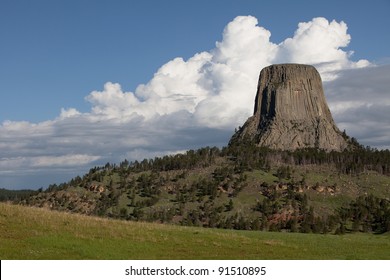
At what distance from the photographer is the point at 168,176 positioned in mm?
187000

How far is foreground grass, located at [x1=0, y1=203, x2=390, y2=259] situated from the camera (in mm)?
27966

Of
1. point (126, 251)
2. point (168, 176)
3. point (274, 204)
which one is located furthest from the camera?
point (168, 176)

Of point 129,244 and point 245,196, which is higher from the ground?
point 245,196

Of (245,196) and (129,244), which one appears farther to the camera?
(245,196)

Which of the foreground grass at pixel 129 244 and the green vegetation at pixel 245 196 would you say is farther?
the green vegetation at pixel 245 196

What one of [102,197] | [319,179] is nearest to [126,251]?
[102,197]

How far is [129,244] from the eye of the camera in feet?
102

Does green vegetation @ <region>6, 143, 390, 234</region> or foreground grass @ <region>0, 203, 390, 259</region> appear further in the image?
Answer: green vegetation @ <region>6, 143, 390, 234</region>

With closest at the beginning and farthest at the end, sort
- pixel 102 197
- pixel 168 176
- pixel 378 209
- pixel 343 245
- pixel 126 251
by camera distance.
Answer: pixel 126 251 < pixel 343 245 < pixel 378 209 < pixel 102 197 < pixel 168 176

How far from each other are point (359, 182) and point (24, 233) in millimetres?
158495

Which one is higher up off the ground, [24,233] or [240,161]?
[240,161]

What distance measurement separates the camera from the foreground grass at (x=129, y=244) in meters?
28.0
